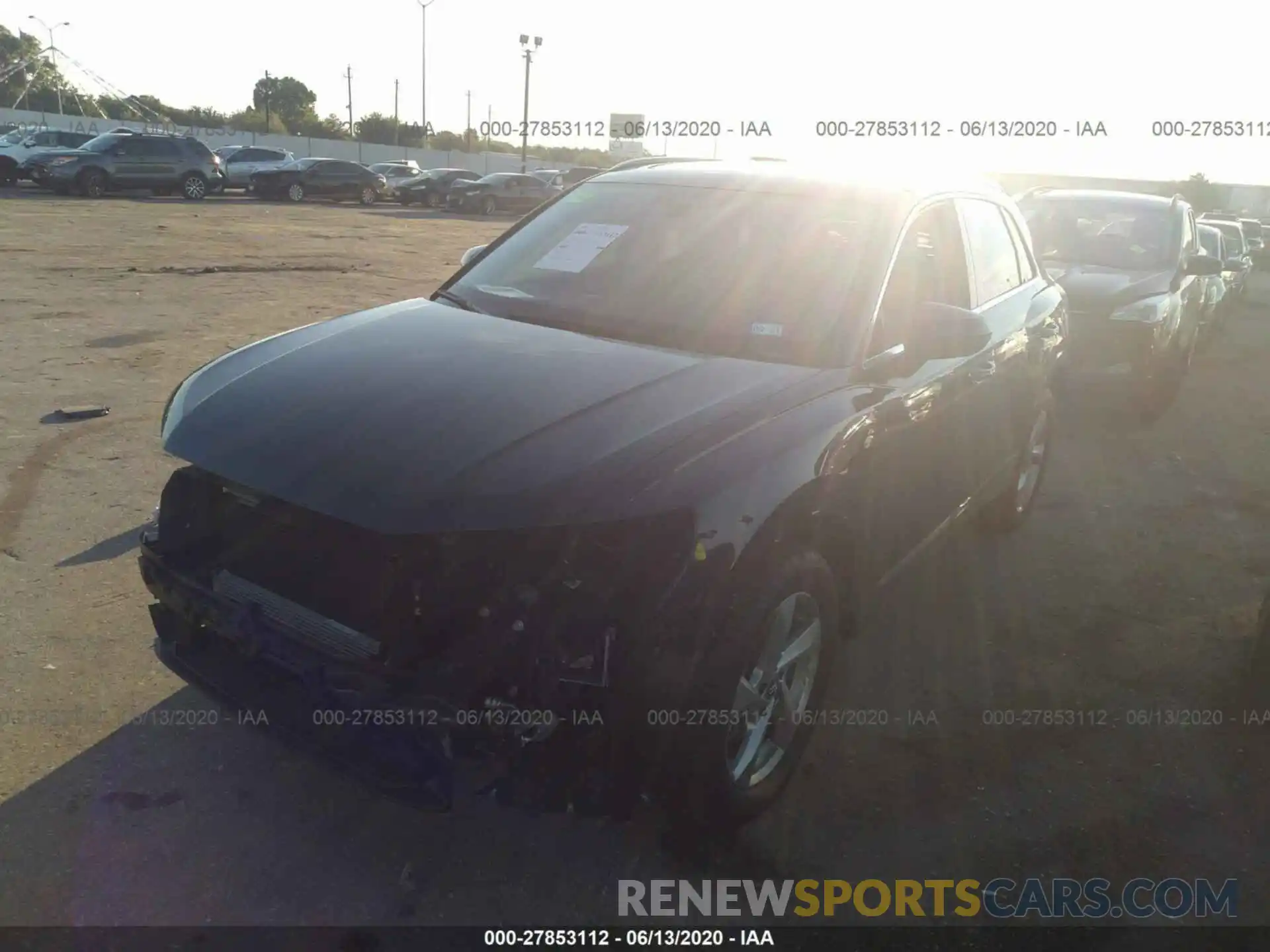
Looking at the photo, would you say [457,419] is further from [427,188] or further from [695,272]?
[427,188]

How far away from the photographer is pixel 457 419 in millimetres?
2664

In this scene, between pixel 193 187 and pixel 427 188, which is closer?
pixel 193 187

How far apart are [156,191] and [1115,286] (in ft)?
82.9

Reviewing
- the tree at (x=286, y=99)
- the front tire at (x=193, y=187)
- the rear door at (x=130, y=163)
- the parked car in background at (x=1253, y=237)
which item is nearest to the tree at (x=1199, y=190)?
the parked car in background at (x=1253, y=237)

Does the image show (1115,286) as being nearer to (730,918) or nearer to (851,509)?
(851,509)

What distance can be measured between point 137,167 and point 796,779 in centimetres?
2721

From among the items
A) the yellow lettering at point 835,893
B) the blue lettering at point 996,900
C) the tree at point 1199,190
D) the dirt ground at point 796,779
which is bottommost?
the blue lettering at point 996,900

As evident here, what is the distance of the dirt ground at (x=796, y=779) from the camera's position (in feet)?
8.88

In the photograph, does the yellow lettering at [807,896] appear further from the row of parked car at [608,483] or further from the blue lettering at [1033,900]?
the blue lettering at [1033,900]

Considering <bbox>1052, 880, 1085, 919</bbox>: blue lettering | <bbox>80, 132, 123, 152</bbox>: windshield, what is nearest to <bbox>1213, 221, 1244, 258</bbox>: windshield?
<bbox>1052, 880, 1085, 919</bbox>: blue lettering

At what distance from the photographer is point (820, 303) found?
3369 mm

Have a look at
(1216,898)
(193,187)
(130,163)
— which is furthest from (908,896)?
(193,187)

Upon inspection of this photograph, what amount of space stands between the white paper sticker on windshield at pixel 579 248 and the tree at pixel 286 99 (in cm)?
8684

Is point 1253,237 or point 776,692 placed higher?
point 1253,237
